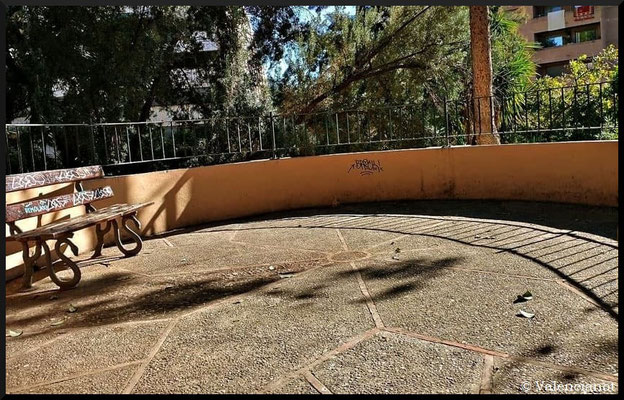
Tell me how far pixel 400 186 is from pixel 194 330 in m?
5.68

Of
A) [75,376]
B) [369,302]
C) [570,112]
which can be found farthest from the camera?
[570,112]

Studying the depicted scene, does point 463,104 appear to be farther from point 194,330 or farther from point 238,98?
point 194,330

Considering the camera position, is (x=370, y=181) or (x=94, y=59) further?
(x=94, y=59)

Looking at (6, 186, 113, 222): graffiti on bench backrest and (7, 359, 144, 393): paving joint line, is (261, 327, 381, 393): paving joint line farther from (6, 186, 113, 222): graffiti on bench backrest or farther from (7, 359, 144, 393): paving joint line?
(6, 186, 113, 222): graffiti on bench backrest

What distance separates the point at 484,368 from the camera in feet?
8.55

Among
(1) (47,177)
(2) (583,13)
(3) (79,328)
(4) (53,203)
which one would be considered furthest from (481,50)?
(2) (583,13)

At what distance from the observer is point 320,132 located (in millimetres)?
9430

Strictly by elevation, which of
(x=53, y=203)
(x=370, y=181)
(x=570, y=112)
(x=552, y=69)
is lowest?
(x=370, y=181)

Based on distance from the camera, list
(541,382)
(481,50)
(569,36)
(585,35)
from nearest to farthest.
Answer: (541,382) → (481,50) → (585,35) → (569,36)

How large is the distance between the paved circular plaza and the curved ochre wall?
1.13 m

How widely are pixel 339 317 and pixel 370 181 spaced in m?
5.28

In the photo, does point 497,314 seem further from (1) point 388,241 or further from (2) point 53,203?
(2) point 53,203

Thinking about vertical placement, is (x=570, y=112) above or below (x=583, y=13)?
below
